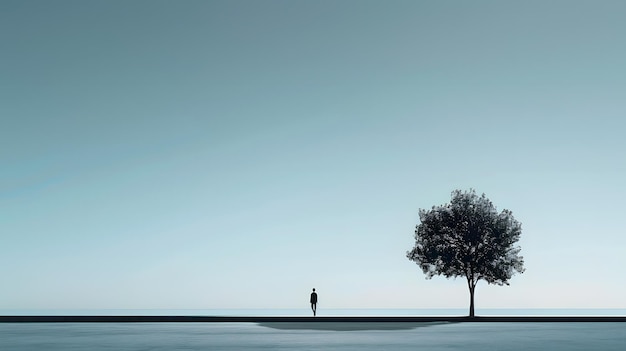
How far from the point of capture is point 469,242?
61.9 m

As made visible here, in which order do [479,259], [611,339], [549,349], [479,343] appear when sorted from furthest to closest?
[479,259] < [611,339] < [479,343] < [549,349]

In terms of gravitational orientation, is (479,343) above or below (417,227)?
below

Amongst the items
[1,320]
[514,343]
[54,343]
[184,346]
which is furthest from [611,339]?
[1,320]

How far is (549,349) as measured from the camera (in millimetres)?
23875

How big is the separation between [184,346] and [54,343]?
573 centimetres

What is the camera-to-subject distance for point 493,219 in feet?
203

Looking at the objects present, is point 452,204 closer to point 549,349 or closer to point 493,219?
point 493,219

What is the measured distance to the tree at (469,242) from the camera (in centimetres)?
6125

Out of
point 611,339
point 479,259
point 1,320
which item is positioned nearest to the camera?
point 611,339

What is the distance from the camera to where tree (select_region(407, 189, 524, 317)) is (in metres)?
61.2

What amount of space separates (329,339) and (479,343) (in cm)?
637

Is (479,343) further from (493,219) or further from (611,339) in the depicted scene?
(493,219)

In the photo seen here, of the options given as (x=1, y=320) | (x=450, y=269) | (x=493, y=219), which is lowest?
(x=1, y=320)

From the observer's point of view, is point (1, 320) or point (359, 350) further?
point (1, 320)
